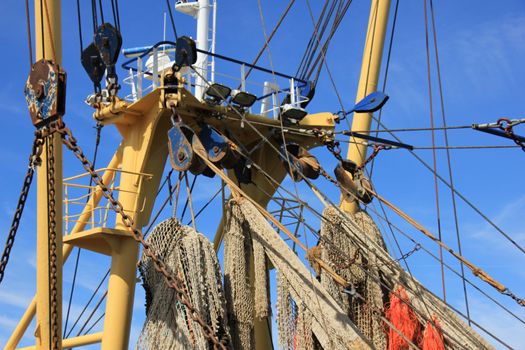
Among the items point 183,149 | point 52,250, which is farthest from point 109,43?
point 52,250

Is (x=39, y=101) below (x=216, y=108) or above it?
below

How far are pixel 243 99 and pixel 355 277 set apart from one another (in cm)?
328

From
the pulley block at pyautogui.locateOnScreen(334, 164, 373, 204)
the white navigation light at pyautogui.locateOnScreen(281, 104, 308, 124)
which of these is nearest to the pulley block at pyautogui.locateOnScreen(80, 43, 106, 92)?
the white navigation light at pyautogui.locateOnScreen(281, 104, 308, 124)

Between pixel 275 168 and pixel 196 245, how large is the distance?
3.54m

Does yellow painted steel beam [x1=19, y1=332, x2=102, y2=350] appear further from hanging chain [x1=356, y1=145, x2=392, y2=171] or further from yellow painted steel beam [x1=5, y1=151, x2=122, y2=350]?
hanging chain [x1=356, y1=145, x2=392, y2=171]

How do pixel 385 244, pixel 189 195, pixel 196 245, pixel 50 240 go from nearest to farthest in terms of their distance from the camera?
pixel 50 240
pixel 196 245
pixel 189 195
pixel 385 244

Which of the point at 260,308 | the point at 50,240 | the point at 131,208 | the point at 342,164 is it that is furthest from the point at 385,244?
the point at 50,240

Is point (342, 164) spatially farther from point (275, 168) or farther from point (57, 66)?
point (57, 66)

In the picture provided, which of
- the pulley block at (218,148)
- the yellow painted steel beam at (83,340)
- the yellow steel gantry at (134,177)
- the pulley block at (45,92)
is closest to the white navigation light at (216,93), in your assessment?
the yellow steel gantry at (134,177)

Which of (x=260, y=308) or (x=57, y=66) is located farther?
(x=260, y=308)

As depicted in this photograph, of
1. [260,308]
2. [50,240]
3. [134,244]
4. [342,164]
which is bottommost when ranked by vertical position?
[50,240]

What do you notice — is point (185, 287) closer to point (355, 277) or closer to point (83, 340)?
point (83, 340)

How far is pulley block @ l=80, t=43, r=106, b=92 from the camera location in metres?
14.7

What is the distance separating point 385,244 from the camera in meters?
16.0
